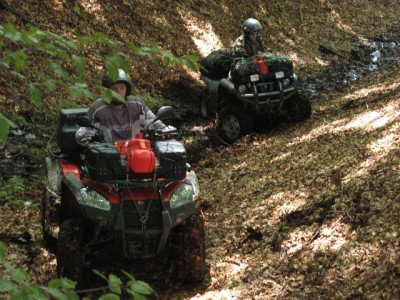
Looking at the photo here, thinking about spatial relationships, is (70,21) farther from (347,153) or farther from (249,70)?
(347,153)

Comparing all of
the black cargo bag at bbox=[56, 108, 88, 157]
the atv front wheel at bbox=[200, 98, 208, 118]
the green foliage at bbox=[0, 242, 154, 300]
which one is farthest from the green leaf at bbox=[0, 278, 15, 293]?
the atv front wheel at bbox=[200, 98, 208, 118]

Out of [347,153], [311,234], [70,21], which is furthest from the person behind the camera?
[70,21]

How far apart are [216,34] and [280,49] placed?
219cm

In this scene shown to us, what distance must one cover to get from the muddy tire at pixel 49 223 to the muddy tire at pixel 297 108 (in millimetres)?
6019

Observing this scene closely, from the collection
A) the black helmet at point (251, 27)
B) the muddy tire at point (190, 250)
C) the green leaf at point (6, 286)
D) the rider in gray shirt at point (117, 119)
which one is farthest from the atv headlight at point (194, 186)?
the black helmet at point (251, 27)

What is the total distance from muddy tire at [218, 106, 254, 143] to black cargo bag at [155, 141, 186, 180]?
565 cm

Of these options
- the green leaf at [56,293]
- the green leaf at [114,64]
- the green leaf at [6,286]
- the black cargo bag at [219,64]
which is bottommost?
the black cargo bag at [219,64]

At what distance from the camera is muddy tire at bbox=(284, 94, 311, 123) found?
10.9m

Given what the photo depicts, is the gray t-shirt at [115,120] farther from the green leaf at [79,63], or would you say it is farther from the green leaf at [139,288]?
the green leaf at [139,288]

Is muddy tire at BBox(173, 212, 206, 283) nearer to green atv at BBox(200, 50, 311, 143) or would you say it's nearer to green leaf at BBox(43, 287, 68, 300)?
green leaf at BBox(43, 287, 68, 300)

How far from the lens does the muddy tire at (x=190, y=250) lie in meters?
5.16

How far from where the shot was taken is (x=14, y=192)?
7.74 m

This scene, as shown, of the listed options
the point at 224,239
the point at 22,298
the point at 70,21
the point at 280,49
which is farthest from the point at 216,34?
the point at 22,298

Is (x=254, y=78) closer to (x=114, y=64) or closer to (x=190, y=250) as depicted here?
(x=190, y=250)
